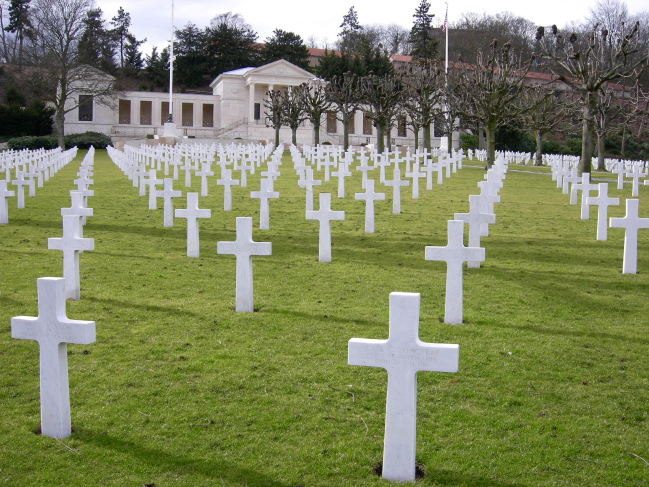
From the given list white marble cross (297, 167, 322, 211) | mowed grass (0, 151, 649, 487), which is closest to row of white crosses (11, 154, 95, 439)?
mowed grass (0, 151, 649, 487)

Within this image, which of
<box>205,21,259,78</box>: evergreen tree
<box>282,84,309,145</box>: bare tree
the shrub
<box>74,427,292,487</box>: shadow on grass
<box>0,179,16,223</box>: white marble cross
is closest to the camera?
<box>74,427,292,487</box>: shadow on grass

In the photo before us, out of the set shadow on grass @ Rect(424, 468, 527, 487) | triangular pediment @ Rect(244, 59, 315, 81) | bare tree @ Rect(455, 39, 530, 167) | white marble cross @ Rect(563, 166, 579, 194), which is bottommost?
shadow on grass @ Rect(424, 468, 527, 487)

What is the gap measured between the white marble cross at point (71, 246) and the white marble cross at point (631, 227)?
6.11m

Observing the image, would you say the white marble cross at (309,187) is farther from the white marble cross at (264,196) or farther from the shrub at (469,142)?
the shrub at (469,142)

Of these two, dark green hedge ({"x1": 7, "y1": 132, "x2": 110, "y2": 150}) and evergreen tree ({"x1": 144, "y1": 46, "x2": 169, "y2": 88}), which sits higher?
evergreen tree ({"x1": 144, "y1": 46, "x2": 169, "y2": 88})

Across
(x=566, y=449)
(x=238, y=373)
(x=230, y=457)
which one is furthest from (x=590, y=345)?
(x=230, y=457)

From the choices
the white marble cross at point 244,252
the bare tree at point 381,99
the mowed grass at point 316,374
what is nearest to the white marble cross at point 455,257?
the mowed grass at point 316,374

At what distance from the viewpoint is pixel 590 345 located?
17.8 ft

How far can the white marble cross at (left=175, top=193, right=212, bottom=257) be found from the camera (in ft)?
28.6

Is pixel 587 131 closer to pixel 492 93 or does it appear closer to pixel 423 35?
pixel 492 93

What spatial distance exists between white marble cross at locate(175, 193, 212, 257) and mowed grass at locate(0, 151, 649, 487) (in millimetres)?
164

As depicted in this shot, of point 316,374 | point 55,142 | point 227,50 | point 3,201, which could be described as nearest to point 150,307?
point 316,374

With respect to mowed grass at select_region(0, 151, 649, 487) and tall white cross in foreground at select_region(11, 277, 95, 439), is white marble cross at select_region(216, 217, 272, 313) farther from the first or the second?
tall white cross in foreground at select_region(11, 277, 95, 439)

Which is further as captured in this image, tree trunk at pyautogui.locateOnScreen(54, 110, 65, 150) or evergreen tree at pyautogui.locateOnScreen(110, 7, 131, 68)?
evergreen tree at pyautogui.locateOnScreen(110, 7, 131, 68)
